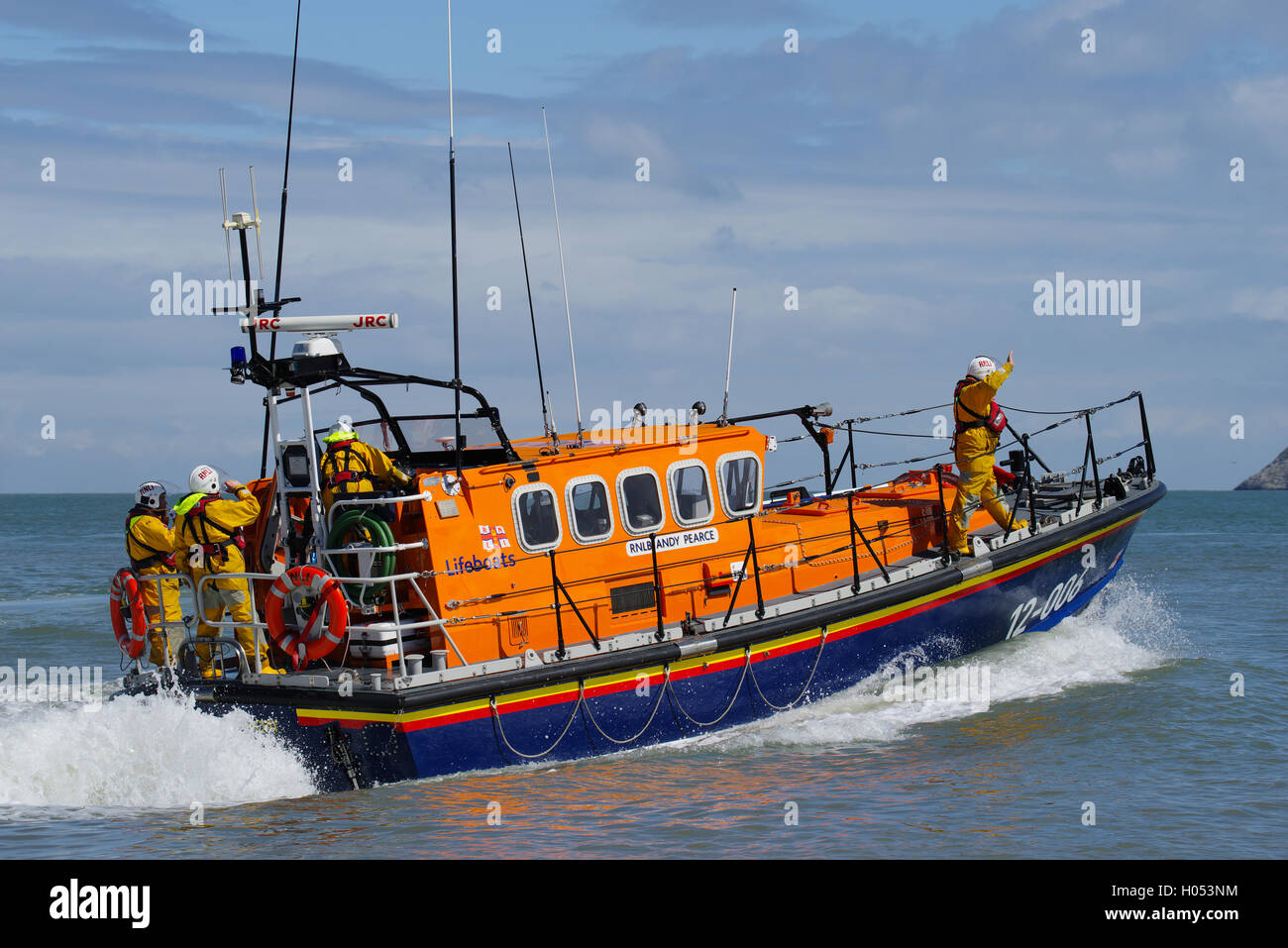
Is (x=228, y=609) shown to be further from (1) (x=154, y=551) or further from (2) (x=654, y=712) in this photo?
(2) (x=654, y=712)

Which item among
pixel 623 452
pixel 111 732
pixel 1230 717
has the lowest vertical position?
pixel 1230 717

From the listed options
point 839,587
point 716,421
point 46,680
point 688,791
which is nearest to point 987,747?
point 839,587

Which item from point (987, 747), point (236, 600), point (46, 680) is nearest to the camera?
point (236, 600)

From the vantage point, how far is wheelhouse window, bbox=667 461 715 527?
9602 mm

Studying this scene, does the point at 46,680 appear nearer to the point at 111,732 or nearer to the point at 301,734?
the point at 111,732

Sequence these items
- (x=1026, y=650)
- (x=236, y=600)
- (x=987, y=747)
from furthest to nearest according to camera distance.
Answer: (x=1026, y=650) → (x=987, y=747) → (x=236, y=600)

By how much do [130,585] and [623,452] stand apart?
150 inches

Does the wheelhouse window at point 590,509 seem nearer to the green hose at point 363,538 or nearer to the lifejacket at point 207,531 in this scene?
the green hose at point 363,538

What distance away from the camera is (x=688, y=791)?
8.34 meters

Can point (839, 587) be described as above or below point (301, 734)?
above

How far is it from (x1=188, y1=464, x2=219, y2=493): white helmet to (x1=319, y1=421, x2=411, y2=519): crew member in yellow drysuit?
0.83m

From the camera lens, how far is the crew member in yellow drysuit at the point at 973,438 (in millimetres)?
10586

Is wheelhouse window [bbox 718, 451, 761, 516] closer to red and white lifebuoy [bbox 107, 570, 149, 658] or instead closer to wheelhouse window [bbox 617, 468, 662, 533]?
wheelhouse window [bbox 617, 468, 662, 533]
